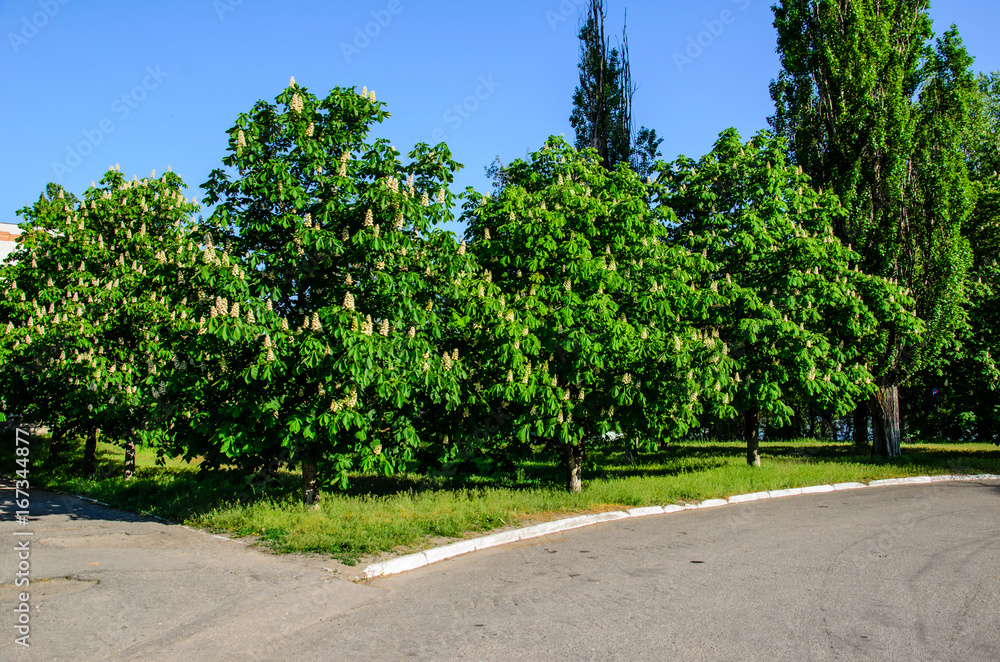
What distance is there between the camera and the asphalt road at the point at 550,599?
5.32 meters

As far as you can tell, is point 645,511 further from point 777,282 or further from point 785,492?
point 777,282

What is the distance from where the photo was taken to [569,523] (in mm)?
10445

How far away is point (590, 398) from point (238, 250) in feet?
22.0

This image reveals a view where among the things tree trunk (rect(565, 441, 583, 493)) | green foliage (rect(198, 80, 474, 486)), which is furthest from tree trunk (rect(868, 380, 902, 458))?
green foliage (rect(198, 80, 474, 486))

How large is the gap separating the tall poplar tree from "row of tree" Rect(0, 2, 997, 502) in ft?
0.29

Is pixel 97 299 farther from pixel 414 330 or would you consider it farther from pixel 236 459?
pixel 414 330

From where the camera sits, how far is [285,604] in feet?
21.1

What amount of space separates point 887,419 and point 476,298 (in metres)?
14.2

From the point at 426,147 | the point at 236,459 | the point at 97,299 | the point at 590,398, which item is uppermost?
the point at 426,147

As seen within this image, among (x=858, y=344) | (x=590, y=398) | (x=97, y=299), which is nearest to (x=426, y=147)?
(x=590, y=398)

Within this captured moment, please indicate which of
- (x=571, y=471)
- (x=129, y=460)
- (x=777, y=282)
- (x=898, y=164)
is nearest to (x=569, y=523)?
(x=571, y=471)

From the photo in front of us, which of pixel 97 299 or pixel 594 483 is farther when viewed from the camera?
pixel 97 299

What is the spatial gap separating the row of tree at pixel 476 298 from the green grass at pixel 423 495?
2.26ft

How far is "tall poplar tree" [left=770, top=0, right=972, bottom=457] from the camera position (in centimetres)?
1892
